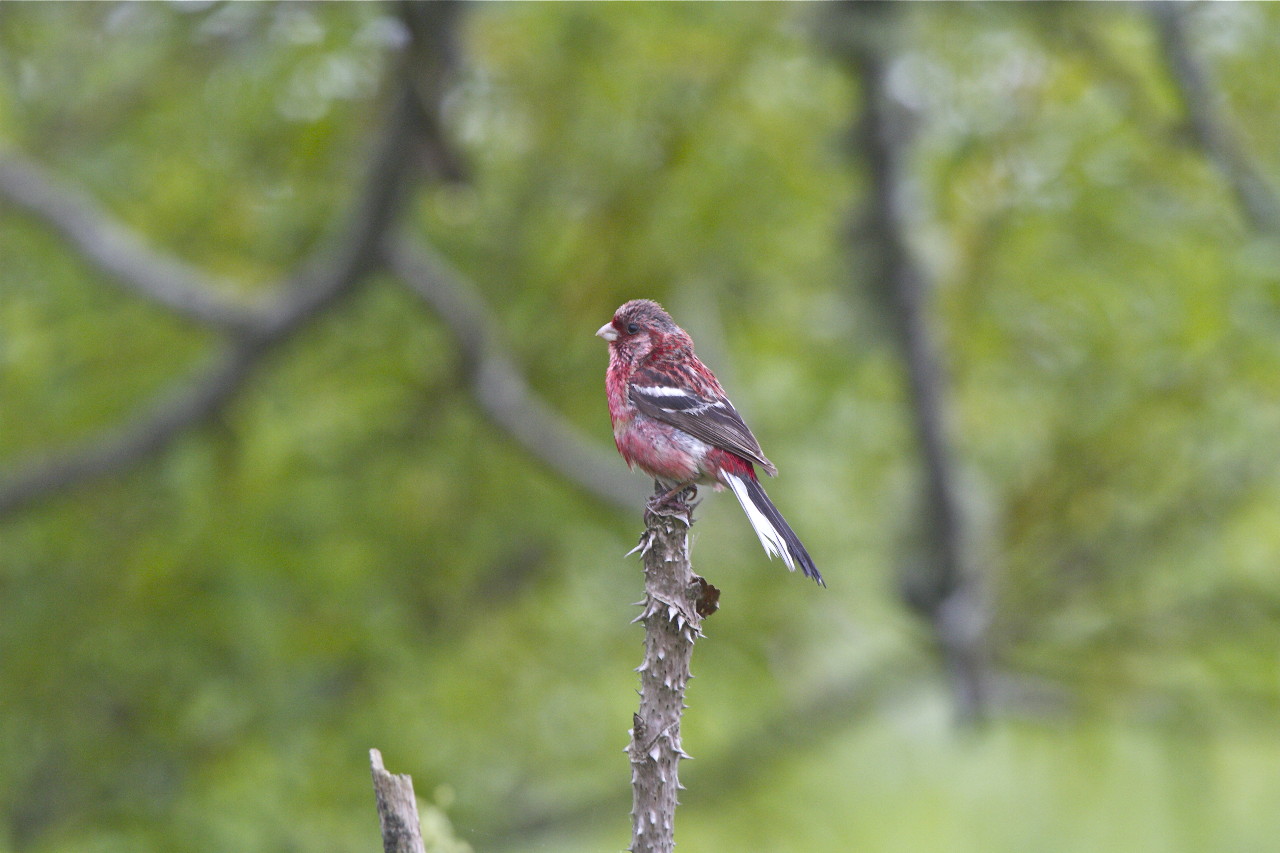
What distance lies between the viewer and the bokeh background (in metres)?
7.29

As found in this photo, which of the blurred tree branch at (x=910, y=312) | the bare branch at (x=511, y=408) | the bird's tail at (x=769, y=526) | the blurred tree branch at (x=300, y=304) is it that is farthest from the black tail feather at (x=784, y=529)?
the bare branch at (x=511, y=408)

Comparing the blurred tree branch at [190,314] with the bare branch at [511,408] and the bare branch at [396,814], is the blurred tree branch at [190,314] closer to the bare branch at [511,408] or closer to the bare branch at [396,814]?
the bare branch at [511,408]

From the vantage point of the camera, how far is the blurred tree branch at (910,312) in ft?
23.7

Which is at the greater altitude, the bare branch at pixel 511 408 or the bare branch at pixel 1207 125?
the bare branch at pixel 1207 125

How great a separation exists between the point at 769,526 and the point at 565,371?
4890 mm

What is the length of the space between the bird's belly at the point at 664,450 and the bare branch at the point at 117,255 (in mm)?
3416

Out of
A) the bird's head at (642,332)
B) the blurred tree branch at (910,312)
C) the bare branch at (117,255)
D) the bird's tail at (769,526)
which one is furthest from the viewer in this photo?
the blurred tree branch at (910,312)

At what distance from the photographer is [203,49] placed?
8930 millimetres

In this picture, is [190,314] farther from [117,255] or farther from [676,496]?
[676,496]

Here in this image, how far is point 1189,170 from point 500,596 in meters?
5.72

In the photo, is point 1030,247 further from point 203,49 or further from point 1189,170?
point 203,49

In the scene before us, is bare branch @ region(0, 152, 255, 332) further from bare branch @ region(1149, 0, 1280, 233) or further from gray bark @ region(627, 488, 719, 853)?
bare branch @ region(1149, 0, 1280, 233)

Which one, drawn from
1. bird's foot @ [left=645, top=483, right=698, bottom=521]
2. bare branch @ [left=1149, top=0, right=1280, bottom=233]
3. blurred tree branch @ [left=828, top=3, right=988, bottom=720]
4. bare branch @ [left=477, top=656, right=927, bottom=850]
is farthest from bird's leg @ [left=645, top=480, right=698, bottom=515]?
bare branch @ [left=477, top=656, right=927, bottom=850]

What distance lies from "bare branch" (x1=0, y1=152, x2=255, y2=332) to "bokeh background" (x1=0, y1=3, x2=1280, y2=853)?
28mm
